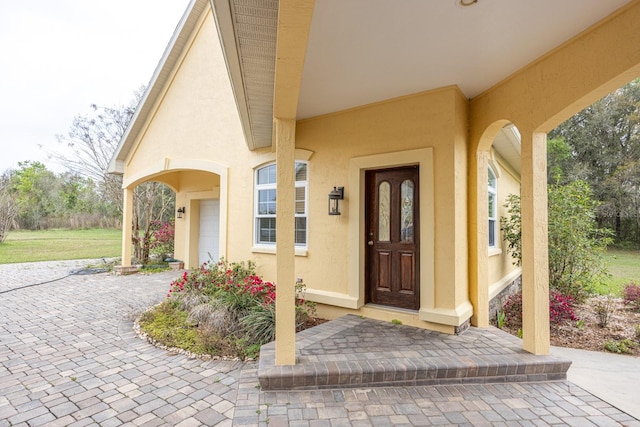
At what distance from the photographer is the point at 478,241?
14.3 feet

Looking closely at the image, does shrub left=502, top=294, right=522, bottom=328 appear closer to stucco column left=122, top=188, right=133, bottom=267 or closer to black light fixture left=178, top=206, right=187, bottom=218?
black light fixture left=178, top=206, right=187, bottom=218

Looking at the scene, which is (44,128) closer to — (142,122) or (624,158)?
(142,122)

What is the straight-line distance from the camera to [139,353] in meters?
3.97

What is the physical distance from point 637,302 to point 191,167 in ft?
33.7

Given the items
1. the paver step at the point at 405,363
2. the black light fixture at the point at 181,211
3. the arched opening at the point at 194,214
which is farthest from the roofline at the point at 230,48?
the black light fixture at the point at 181,211

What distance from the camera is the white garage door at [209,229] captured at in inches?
384

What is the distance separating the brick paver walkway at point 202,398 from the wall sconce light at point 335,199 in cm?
245

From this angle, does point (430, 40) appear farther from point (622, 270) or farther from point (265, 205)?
point (622, 270)

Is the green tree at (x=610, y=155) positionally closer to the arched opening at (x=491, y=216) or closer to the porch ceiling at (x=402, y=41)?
the arched opening at (x=491, y=216)

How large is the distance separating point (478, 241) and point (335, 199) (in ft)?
7.04

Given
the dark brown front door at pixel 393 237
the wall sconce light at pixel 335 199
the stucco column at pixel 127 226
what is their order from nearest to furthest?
the dark brown front door at pixel 393 237, the wall sconce light at pixel 335 199, the stucco column at pixel 127 226

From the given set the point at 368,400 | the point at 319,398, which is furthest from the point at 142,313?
the point at 368,400

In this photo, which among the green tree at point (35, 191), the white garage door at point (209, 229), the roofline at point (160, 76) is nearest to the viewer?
the roofline at point (160, 76)

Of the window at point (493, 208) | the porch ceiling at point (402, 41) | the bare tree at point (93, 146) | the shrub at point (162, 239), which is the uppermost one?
the bare tree at point (93, 146)
